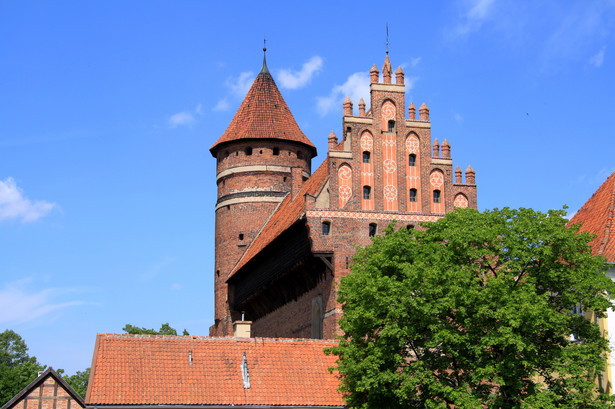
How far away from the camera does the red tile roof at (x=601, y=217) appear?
2686cm

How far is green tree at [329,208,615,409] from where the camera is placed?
22.0 meters

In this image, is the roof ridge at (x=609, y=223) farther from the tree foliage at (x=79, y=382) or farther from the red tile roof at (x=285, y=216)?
the tree foliage at (x=79, y=382)

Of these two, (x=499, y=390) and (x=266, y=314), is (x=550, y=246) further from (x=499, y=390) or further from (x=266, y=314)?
(x=266, y=314)

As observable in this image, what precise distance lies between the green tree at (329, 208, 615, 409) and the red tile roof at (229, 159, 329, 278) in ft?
27.0

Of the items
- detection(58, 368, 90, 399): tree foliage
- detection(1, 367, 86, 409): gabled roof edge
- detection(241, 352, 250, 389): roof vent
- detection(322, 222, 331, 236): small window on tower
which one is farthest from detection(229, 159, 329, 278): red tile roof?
detection(58, 368, 90, 399): tree foliage

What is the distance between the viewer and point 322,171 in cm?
3716

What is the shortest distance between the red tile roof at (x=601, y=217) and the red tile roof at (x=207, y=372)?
8.50 meters

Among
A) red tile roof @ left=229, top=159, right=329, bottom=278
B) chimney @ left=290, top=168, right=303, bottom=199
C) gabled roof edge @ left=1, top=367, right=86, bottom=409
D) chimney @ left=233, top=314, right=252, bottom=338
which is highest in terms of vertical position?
chimney @ left=290, top=168, right=303, bottom=199

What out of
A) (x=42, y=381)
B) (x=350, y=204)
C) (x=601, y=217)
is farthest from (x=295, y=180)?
(x=42, y=381)

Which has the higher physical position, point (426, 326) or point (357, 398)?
point (426, 326)

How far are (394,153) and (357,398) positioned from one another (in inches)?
418

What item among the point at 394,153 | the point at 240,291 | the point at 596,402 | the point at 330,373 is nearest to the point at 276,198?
the point at 240,291

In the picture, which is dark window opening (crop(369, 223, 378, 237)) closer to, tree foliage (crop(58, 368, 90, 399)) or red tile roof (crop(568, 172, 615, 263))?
red tile roof (crop(568, 172, 615, 263))

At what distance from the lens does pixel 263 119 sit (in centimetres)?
4425
